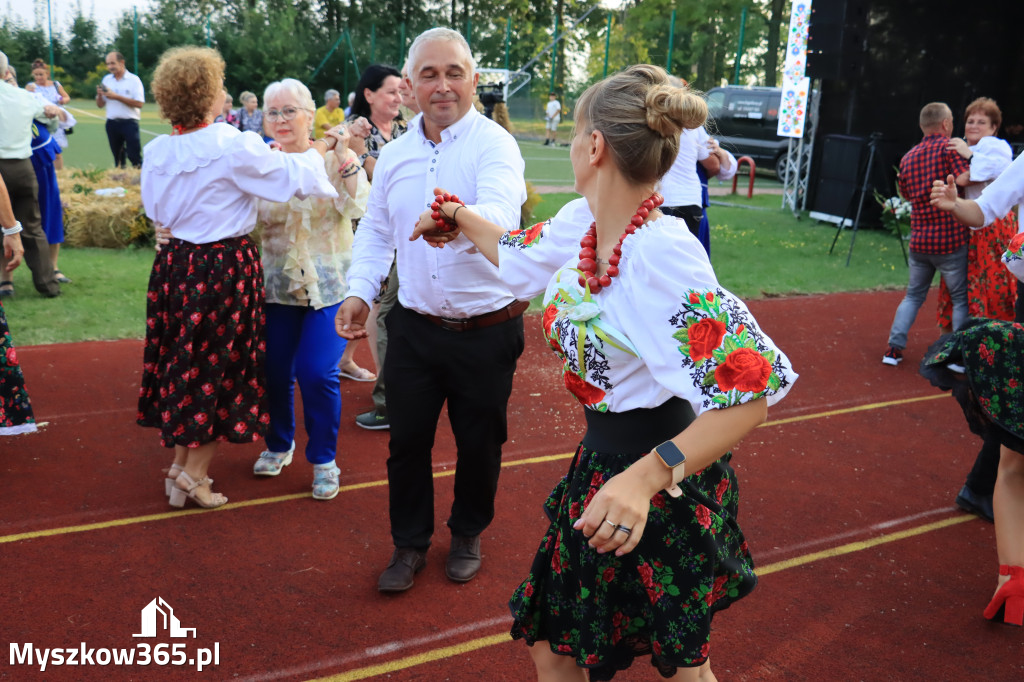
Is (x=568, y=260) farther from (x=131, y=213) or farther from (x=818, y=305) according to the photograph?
(x=131, y=213)

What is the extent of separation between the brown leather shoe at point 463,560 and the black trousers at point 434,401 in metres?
0.15

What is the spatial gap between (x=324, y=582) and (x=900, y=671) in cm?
221

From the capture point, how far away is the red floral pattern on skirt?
645 centimetres

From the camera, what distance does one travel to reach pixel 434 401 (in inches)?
141

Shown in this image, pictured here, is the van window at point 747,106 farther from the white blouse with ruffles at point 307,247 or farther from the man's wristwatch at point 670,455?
the man's wristwatch at point 670,455

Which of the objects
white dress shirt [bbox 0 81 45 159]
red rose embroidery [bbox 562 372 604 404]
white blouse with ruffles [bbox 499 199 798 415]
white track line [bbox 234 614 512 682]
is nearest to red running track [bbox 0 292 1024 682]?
white track line [bbox 234 614 512 682]

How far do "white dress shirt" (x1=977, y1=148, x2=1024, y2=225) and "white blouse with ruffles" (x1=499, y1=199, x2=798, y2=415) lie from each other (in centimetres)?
261

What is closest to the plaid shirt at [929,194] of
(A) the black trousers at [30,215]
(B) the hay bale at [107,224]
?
(A) the black trousers at [30,215]

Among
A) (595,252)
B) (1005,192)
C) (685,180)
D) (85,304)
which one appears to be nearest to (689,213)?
(685,180)

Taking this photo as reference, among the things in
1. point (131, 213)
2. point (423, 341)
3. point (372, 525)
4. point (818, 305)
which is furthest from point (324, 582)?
point (131, 213)

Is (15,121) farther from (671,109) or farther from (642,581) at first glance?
(642,581)

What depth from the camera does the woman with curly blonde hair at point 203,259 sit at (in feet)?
12.9

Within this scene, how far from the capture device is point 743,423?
6.24 feet

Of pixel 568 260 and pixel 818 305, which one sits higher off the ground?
pixel 568 260
